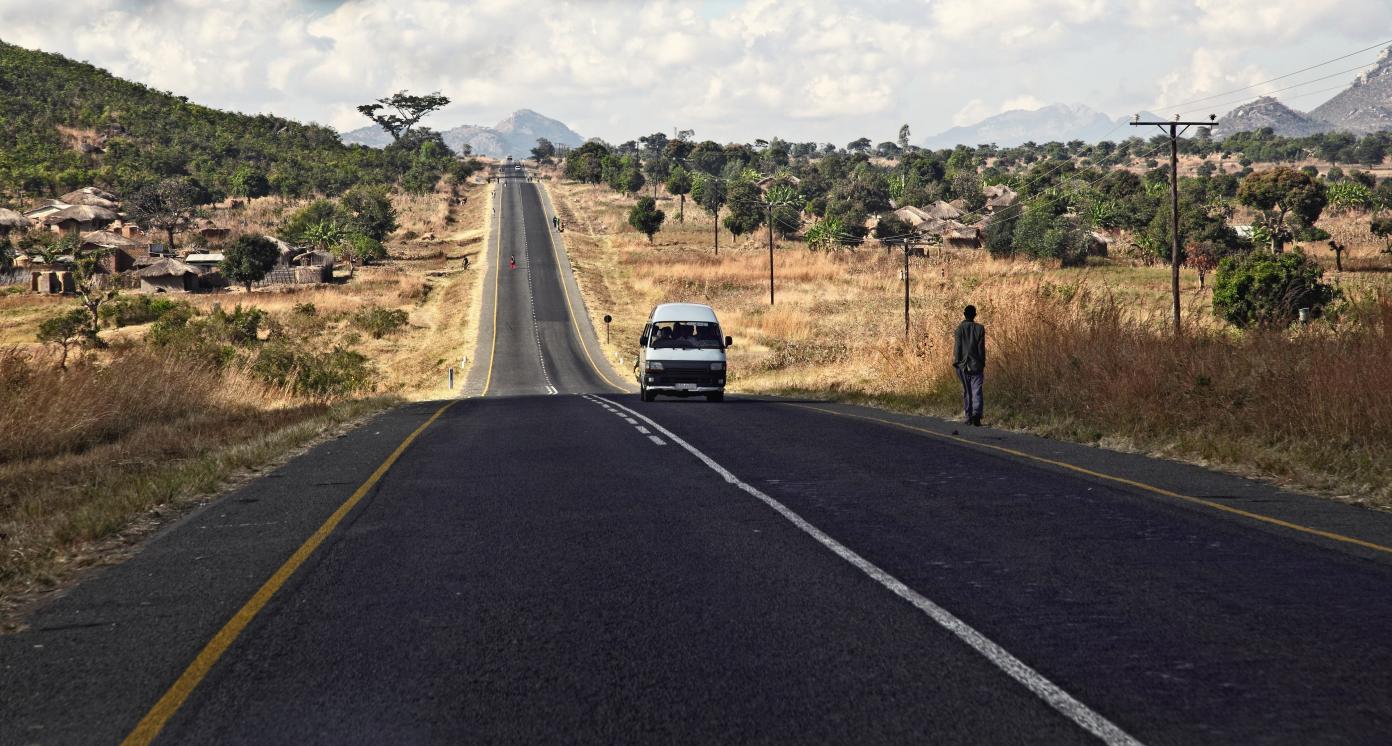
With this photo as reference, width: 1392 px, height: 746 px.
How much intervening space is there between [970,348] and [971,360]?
20 centimetres

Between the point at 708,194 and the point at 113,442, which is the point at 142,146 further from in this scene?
the point at 113,442

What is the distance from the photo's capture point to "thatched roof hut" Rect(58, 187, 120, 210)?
108m

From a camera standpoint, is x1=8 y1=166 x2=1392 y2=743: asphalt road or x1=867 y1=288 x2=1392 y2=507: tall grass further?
x1=867 y1=288 x2=1392 y2=507: tall grass

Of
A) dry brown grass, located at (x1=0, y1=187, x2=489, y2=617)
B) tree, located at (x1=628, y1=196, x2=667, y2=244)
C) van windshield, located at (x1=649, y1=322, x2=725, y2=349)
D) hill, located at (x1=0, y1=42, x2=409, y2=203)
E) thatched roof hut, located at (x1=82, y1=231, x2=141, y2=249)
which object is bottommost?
dry brown grass, located at (x1=0, y1=187, x2=489, y2=617)

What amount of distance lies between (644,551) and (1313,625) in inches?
160

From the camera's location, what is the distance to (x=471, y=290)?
81188 millimetres

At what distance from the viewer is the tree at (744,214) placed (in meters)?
113

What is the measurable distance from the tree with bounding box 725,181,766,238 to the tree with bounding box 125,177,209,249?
58017mm

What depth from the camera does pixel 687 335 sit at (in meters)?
25.2

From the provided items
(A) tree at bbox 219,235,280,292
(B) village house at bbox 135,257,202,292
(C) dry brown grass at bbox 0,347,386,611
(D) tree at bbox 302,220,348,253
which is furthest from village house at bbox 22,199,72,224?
(C) dry brown grass at bbox 0,347,386,611

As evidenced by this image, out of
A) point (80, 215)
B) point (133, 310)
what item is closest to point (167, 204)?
point (80, 215)

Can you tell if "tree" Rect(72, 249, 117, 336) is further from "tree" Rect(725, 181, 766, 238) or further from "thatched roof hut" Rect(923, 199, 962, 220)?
"thatched roof hut" Rect(923, 199, 962, 220)

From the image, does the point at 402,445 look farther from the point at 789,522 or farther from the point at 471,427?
the point at 789,522

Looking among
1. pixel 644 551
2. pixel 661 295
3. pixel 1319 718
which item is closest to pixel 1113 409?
pixel 644 551
